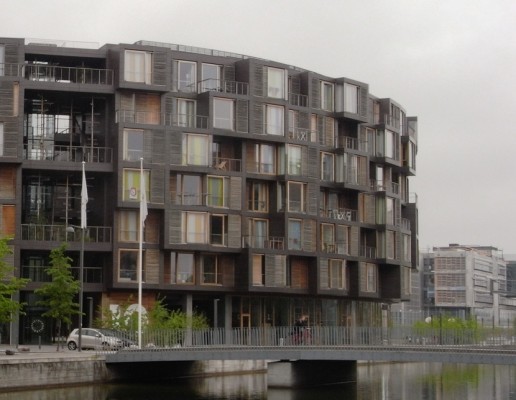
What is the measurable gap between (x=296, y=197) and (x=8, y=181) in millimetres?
24466

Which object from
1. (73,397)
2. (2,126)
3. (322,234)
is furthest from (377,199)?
(73,397)

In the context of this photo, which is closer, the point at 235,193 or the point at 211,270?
the point at 211,270

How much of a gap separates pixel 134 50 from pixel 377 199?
29.3m

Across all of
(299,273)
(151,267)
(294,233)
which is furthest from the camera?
(299,273)

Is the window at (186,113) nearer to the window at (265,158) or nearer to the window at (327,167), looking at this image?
the window at (265,158)

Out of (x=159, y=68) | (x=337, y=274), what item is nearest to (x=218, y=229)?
(x=337, y=274)

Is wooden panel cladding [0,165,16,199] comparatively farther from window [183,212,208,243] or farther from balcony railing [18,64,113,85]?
window [183,212,208,243]

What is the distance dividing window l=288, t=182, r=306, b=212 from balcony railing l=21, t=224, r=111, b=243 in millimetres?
16373

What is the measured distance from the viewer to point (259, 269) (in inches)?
3526

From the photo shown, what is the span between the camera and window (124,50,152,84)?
282ft

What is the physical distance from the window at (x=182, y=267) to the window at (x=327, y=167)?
15.9m

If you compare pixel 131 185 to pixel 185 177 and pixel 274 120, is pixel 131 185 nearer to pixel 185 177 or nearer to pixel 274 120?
pixel 185 177

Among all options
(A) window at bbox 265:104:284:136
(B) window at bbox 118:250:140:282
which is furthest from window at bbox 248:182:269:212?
(B) window at bbox 118:250:140:282

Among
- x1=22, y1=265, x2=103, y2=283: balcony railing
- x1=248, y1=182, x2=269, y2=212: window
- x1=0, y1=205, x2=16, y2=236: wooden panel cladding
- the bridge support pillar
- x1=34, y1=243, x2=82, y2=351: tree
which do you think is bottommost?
the bridge support pillar
